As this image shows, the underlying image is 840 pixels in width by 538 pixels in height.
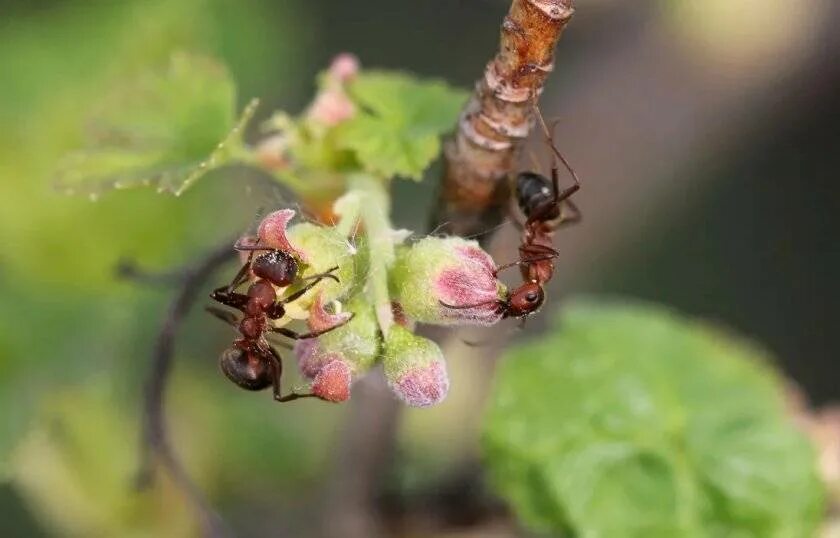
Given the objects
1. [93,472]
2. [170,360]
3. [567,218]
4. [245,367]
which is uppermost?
[567,218]

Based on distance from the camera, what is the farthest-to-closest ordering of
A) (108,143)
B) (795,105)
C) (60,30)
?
(795,105), (60,30), (108,143)

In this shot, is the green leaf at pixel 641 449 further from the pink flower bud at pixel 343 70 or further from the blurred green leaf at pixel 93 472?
the blurred green leaf at pixel 93 472

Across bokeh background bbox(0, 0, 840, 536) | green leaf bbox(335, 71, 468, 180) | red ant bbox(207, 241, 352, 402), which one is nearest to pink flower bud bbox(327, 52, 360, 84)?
green leaf bbox(335, 71, 468, 180)

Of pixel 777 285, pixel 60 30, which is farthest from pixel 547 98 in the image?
pixel 60 30

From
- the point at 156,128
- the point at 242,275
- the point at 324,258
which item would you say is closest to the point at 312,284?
the point at 324,258

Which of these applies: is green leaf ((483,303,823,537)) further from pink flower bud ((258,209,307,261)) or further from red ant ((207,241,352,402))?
pink flower bud ((258,209,307,261))

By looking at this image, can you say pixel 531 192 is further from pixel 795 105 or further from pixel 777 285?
pixel 777 285

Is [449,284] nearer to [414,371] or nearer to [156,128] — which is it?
[414,371]
